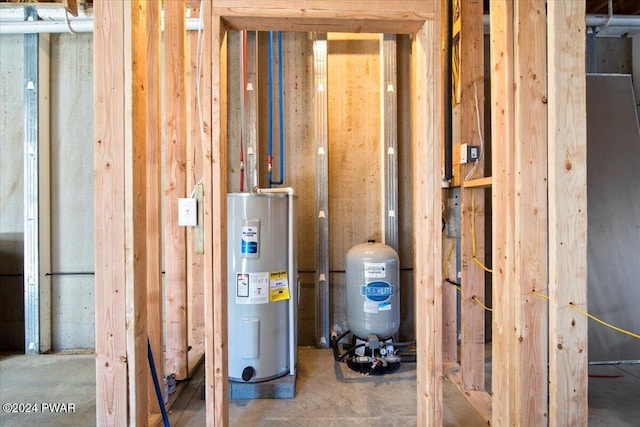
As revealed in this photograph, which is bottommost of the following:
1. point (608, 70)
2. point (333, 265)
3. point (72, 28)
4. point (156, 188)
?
point (333, 265)

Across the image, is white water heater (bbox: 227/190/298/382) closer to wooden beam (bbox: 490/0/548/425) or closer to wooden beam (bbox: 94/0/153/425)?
wooden beam (bbox: 94/0/153/425)

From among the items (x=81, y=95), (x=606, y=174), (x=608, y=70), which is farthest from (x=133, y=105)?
(x=608, y=70)

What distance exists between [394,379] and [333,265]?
1.01 meters

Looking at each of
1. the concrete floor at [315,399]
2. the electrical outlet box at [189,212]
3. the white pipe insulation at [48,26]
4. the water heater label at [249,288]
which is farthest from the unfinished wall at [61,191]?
the electrical outlet box at [189,212]

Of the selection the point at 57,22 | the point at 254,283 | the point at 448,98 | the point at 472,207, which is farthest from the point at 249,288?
the point at 57,22

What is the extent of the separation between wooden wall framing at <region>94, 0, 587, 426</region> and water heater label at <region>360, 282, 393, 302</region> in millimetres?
844

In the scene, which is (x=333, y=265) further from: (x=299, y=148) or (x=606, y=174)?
(x=606, y=174)

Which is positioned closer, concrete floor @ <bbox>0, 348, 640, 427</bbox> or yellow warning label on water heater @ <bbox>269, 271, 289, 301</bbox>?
concrete floor @ <bbox>0, 348, 640, 427</bbox>

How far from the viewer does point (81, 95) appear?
9.18ft

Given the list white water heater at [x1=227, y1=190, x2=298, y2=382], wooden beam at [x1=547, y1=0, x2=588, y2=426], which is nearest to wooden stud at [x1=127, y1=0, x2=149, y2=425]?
white water heater at [x1=227, y1=190, x2=298, y2=382]

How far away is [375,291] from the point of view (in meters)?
2.36

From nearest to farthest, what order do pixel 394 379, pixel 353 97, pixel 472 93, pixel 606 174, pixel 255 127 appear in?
1. pixel 472 93
2. pixel 394 379
3. pixel 606 174
4. pixel 255 127
5. pixel 353 97

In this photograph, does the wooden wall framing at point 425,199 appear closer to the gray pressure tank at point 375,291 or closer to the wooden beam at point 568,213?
the wooden beam at point 568,213

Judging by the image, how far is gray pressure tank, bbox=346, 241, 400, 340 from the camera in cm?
236
